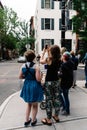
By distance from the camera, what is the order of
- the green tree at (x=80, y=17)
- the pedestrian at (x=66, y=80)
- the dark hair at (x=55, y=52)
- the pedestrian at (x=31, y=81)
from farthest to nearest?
the green tree at (x=80, y=17) < the pedestrian at (x=66, y=80) < the dark hair at (x=55, y=52) < the pedestrian at (x=31, y=81)

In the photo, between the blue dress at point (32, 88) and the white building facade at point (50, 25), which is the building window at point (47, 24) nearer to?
the white building facade at point (50, 25)

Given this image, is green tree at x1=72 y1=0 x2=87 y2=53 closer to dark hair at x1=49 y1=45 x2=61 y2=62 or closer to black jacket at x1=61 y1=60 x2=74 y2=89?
black jacket at x1=61 y1=60 x2=74 y2=89

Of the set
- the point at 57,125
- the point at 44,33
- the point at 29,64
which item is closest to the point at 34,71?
the point at 29,64

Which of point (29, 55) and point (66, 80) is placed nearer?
point (29, 55)

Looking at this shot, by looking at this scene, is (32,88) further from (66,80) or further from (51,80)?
(66,80)

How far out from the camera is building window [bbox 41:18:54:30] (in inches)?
1966

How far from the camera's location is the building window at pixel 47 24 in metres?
49.9

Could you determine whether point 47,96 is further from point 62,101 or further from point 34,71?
point 62,101

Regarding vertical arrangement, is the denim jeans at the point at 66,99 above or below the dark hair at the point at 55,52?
below

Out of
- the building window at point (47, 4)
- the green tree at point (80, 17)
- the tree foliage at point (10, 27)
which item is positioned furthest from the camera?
the tree foliage at point (10, 27)

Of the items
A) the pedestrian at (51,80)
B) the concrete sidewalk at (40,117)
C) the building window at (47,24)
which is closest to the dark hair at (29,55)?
the pedestrian at (51,80)

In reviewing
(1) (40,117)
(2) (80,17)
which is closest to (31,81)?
(1) (40,117)

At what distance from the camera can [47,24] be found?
164 feet

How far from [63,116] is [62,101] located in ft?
2.22
